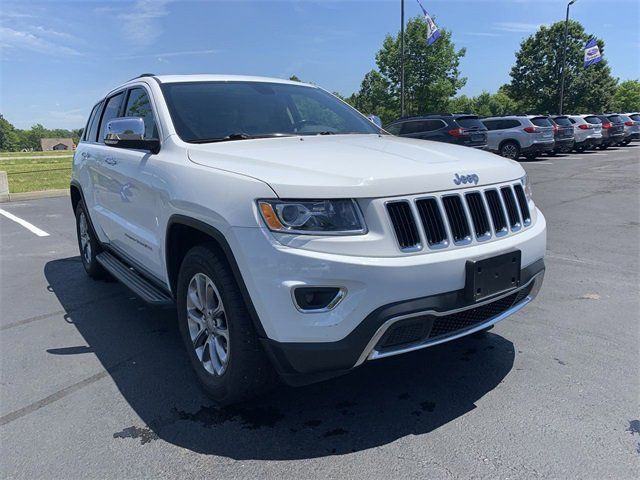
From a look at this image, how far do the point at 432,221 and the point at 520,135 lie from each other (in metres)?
19.7

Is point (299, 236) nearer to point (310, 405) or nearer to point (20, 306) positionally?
point (310, 405)

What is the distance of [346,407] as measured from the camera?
2.87m

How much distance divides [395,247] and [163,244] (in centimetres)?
160

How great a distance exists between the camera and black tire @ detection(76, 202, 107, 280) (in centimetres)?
533

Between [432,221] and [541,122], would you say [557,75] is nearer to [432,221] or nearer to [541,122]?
[541,122]

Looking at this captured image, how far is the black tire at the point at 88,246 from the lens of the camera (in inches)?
210

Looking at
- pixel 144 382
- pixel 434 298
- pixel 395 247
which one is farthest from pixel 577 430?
pixel 144 382

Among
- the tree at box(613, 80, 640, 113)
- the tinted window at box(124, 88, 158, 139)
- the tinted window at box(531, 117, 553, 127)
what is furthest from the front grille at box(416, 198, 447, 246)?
the tree at box(613, 80, 640, 113)

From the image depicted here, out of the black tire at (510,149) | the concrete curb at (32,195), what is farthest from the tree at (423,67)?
the concrete curb at (32,195)

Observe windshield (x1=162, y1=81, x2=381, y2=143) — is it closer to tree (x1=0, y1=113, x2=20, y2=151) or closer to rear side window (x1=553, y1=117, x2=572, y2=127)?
rear side window (x1=553, y1=117, x2=572, y2=127)

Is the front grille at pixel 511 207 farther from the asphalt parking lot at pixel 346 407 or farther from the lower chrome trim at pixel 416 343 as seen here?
the asphalt parking lot at pixel 346 407

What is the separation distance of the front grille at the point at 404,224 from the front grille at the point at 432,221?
6 cm

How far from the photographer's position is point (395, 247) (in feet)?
7.75

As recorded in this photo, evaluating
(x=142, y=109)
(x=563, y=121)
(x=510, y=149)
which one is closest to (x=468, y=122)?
(x=510, y=149)
